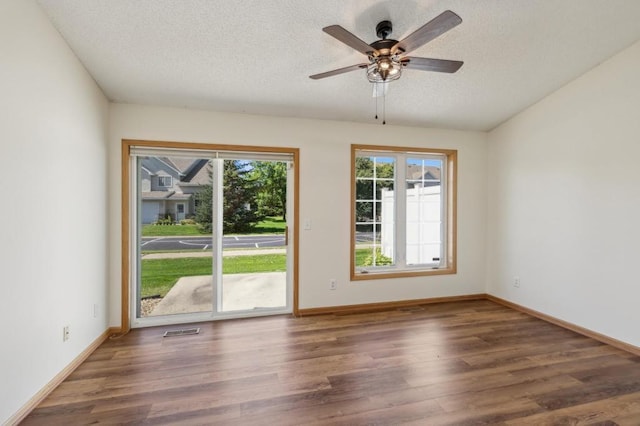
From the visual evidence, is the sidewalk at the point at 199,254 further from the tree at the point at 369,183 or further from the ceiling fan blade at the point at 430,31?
the ceiling fan blade at the point at 430,31

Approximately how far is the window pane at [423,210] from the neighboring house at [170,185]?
8.76 feet

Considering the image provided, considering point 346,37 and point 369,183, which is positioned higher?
point 346,37

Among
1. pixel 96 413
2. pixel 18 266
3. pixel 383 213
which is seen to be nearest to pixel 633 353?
pixel 383 213

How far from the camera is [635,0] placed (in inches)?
87.0

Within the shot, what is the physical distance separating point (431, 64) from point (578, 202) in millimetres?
2352

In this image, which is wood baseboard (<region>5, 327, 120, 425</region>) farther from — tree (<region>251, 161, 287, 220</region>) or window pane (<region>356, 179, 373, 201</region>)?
window pane (<region>356, 179, 373, 201</region>)

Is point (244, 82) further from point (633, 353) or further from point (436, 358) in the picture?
point (633, 353)

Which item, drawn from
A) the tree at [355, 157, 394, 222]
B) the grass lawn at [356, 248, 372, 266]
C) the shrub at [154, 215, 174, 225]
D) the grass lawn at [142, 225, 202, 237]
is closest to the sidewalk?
the grass lawn at [142, 225, 202, 237]

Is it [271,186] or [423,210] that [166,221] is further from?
[423,210]

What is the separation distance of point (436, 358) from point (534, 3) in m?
2.83

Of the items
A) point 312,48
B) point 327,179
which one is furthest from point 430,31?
point 327,179

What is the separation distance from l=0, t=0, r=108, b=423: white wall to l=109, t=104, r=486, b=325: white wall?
0.43 m

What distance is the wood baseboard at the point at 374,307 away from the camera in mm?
3649

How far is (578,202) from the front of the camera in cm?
313
